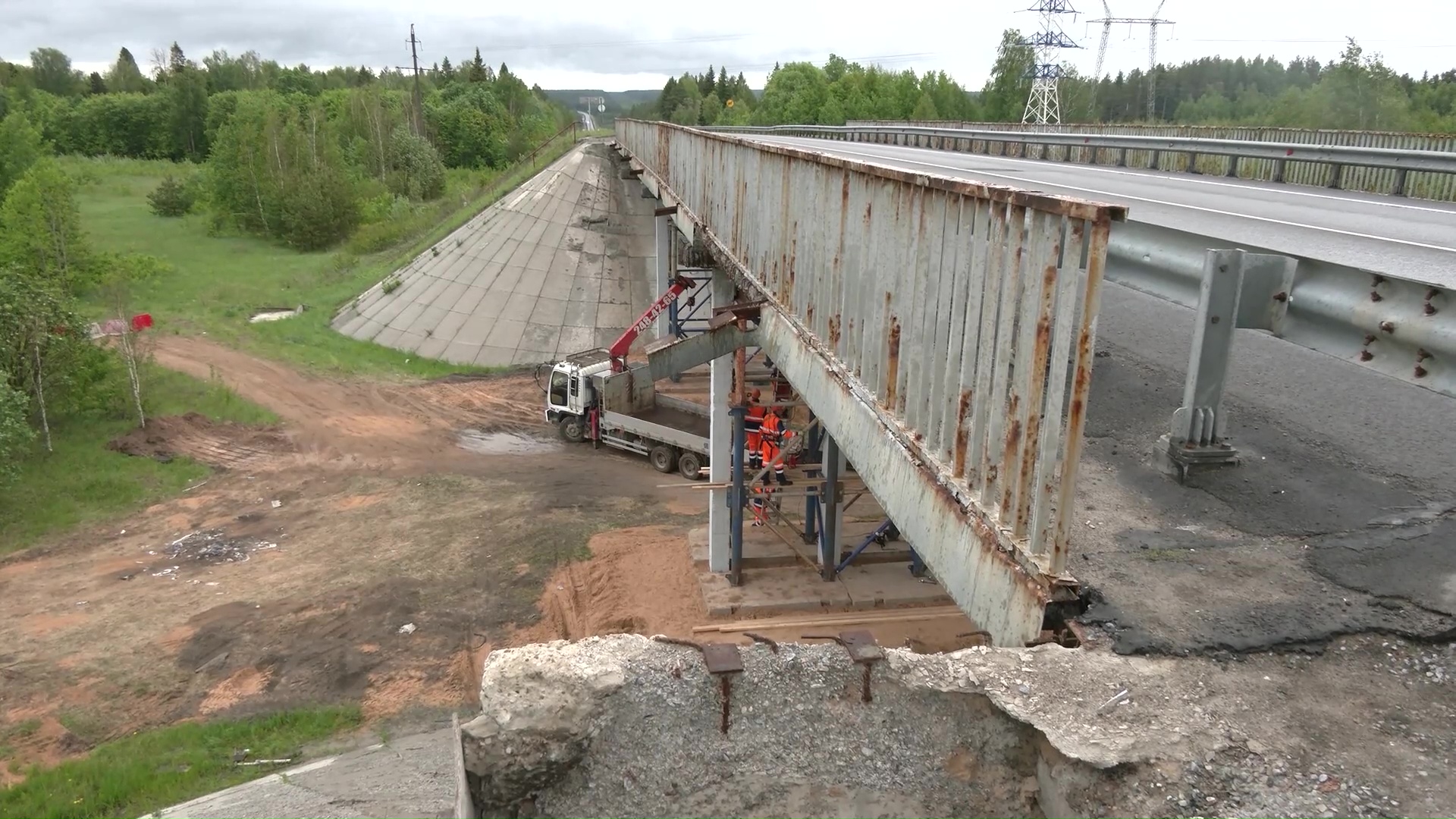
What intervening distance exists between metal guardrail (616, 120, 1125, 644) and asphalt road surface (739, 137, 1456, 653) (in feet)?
1.76

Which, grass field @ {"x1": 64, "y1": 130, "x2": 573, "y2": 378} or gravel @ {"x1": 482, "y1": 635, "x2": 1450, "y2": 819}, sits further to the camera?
grass field @ {"x1": 64, "y1": 130, "x2": 573, "y2": 378}

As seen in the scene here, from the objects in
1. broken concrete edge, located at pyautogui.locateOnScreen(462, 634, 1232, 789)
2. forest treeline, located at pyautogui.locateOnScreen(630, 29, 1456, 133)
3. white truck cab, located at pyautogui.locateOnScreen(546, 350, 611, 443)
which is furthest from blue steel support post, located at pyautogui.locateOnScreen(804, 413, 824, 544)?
forest treeline, located at pyautogui.locateOnScreen(630, 29, 1456, 133)

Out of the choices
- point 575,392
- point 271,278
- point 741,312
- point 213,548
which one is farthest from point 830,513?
point 271,278

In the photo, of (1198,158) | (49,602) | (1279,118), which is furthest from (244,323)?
(1279,118)

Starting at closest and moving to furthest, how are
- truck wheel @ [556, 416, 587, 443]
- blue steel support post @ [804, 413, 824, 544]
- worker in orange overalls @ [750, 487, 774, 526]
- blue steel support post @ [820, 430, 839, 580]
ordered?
blue steel support post @ [820, 430, 839, 580], worker in orange overalls @ [750, 487, 774, 526], blue steel support post @ [804, 413, 824, 544], truck wheel @ [556, 416, 587, 443]

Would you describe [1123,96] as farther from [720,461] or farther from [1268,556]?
[1268,556]

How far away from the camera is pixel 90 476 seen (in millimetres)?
21188

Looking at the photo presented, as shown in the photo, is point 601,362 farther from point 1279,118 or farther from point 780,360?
point 1279,118

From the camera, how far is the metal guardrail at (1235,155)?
1180cm

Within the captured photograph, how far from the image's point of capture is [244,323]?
108ft

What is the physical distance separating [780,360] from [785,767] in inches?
183

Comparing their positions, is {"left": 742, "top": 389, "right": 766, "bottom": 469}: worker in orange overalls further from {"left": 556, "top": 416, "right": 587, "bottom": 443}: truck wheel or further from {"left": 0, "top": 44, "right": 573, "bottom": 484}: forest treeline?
{"left": 0, "top": 44, "right": 573, "bottom": 484}: forest treeline

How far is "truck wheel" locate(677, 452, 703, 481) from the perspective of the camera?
71.3 ft

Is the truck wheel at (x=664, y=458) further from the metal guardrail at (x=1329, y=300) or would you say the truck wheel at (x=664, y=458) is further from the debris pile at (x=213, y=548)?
the metal guardrail at (x=1329, y=300)
